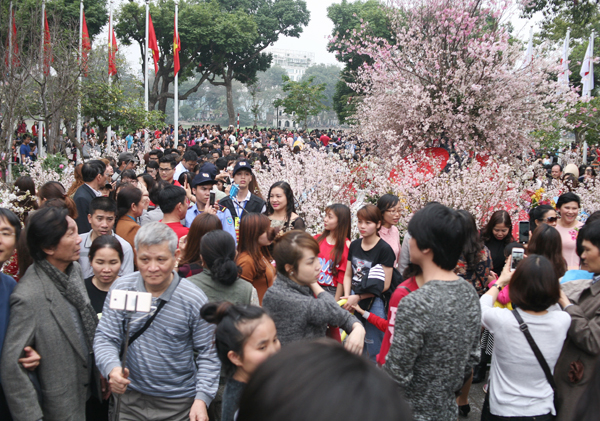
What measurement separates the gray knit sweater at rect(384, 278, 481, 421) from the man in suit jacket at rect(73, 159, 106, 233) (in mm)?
Answer: 4045

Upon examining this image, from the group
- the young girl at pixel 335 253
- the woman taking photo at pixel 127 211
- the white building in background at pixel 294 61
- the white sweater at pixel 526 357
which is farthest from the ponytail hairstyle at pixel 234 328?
the white building in background at pixel 294 61

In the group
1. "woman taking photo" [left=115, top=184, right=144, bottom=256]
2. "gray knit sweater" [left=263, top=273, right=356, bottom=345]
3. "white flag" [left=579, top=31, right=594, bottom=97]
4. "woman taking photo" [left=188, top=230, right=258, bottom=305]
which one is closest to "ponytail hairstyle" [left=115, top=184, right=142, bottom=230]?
"woman taking photo" [left=115, top=184, right=144, bottom=256]

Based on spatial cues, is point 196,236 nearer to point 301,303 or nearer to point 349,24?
point 301,303

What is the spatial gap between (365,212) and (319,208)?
2.88m

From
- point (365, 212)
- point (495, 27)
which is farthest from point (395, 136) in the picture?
point (365, 212)

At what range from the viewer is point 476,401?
13.8 feet

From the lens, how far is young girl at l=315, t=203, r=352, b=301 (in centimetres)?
421

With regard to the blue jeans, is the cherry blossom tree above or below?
above

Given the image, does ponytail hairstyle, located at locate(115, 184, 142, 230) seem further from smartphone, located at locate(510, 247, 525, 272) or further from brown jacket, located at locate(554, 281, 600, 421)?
brown jacket, located at locate(554, 281, 600, 421)

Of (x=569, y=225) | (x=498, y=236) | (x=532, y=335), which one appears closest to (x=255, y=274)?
(x=532, y=335)

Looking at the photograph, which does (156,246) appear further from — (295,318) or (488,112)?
(488,112)

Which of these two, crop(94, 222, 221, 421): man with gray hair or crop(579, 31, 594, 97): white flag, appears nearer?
crop(94, 222, 221, 421): man with gray hair

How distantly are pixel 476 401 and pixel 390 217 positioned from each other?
5.84 ft

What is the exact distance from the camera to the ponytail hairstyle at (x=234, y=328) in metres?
2.03
